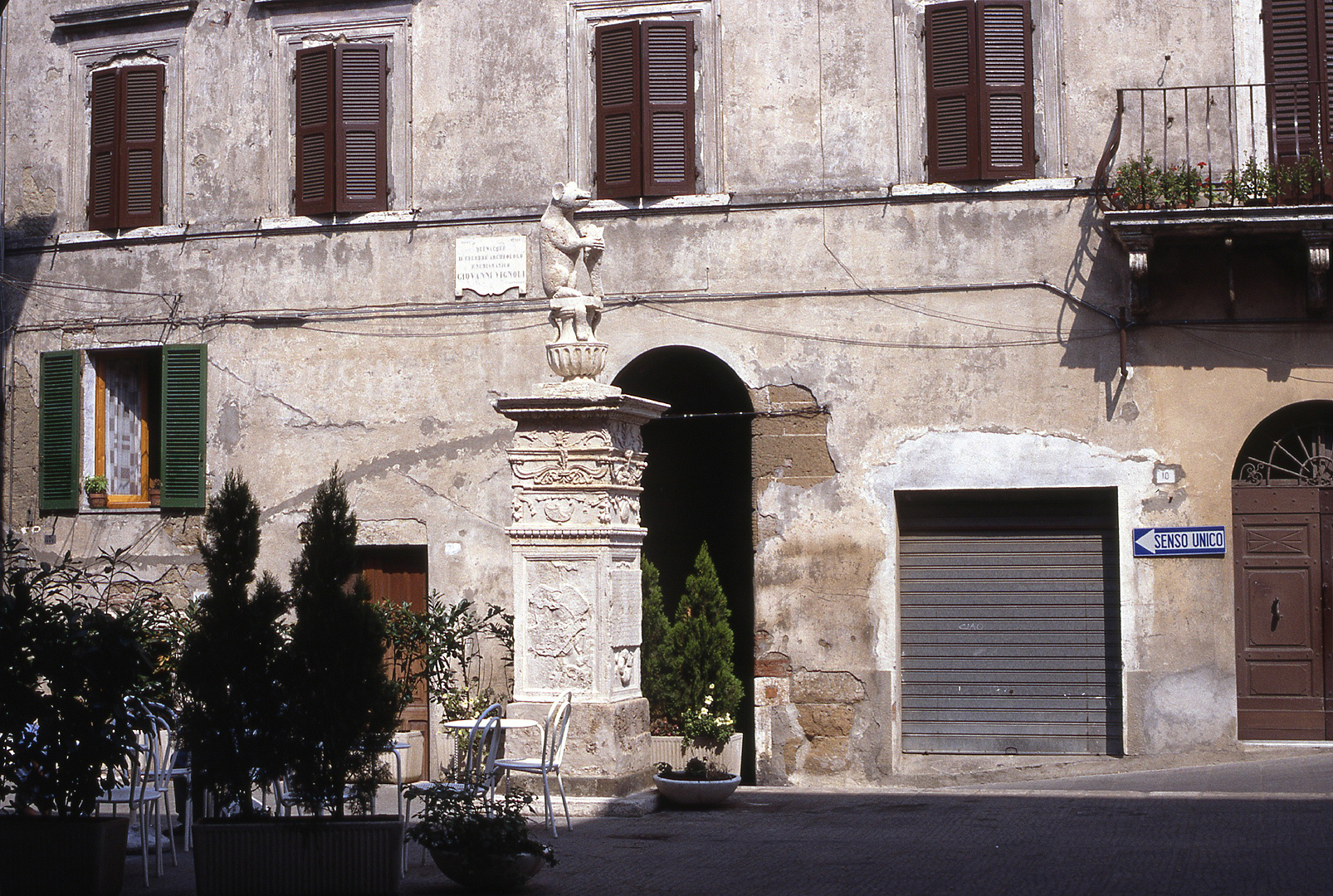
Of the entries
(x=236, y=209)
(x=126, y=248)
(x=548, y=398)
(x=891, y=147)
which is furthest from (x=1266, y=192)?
(x=126, y=248)

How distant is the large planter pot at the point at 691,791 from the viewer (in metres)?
10.6

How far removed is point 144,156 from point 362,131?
7.68 ft

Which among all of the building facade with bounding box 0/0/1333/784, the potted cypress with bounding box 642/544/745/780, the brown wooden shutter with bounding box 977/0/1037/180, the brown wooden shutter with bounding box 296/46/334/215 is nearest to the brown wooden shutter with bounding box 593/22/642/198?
the building facade with bounding box 0/0/1333/784

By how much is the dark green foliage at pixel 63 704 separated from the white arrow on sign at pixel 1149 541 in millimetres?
8163

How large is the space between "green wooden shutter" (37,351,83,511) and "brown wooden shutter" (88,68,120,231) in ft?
4.43

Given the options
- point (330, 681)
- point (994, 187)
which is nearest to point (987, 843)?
point (330, 681)

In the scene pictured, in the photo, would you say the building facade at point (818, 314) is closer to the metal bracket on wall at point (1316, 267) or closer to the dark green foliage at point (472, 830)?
the metal bracket on wall at point (1316, 267)

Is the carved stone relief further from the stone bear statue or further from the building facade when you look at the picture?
the building facade

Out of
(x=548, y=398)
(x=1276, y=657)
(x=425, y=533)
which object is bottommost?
(x=1276, y=657)

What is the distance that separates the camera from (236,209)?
14.9 metres

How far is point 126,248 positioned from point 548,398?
6676 millimetres

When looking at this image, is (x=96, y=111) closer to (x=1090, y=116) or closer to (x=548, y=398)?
(x=548, y=398)

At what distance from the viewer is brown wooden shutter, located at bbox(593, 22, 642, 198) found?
1387 centimetres

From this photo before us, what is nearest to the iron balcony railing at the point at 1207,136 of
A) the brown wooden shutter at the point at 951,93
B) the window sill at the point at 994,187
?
the window sill at the point at 994,187
